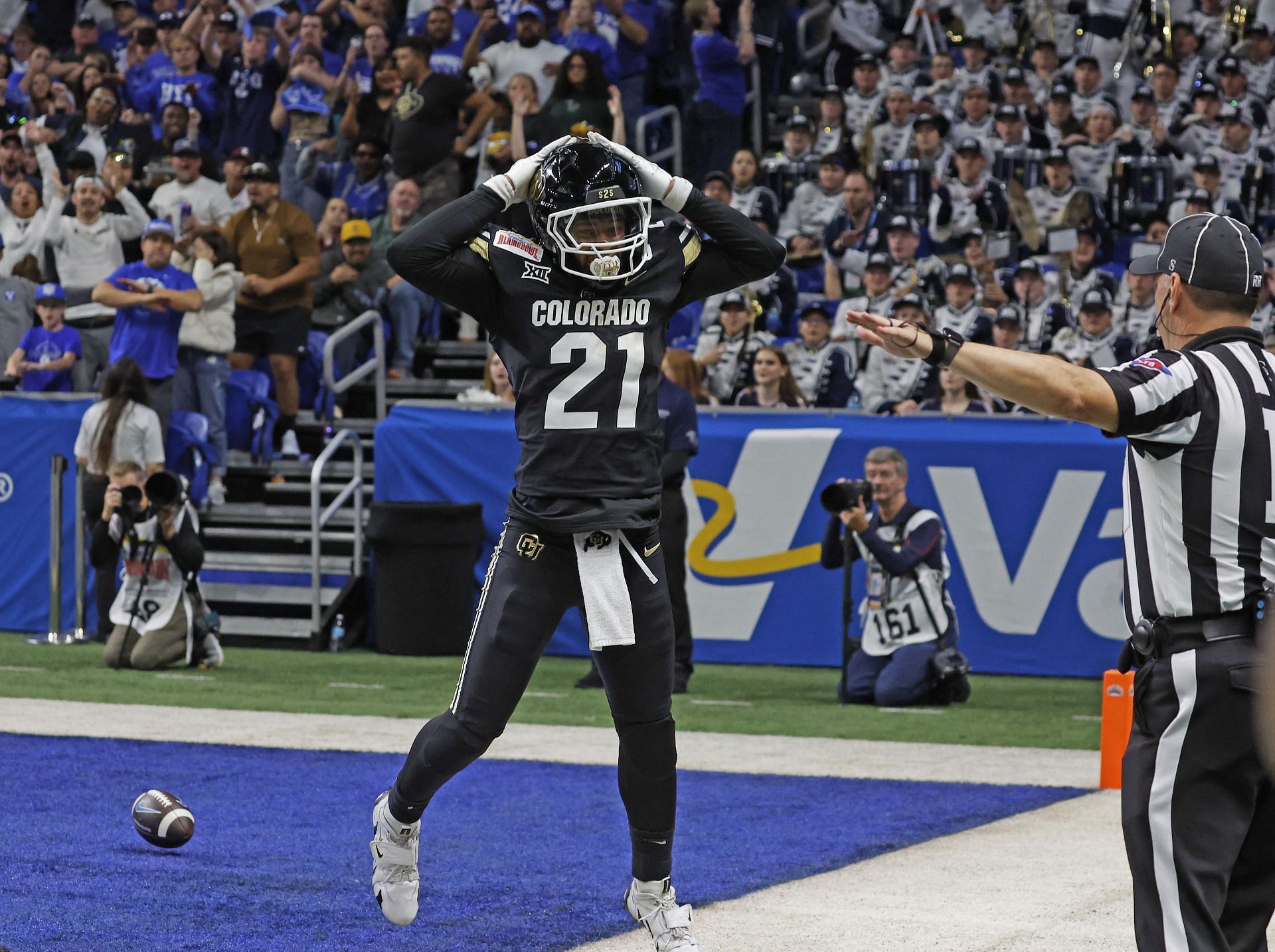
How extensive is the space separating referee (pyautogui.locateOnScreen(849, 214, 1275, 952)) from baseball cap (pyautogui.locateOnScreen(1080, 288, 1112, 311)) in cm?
989

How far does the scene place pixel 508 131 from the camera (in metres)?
17.2

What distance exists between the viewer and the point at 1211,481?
3904mm

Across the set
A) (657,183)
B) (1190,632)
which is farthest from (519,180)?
(1190,632)

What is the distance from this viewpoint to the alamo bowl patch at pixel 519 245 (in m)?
5.23

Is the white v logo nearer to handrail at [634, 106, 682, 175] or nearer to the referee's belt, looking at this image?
handrail at [634, 106, 682, 175]

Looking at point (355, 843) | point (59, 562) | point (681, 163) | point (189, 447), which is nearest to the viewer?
point (355, 843)

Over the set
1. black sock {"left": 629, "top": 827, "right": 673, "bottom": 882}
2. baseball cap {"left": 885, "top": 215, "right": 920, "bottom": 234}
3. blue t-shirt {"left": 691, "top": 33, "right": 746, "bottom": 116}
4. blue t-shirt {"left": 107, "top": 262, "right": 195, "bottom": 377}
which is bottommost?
blue t-shirt {"left": 107, "top": 262, "right": 195, "bottom": 377}

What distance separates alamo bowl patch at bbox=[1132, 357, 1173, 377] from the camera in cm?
385

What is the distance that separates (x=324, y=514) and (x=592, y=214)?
365 inches

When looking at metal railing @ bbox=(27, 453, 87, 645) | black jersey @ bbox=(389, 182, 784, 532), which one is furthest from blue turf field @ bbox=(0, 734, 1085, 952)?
metal railing @ bbox=(27, 453, 87, 645)

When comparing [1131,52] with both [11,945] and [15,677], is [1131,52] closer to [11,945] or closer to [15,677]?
[15,677]

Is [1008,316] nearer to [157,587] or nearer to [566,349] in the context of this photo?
[157,587]

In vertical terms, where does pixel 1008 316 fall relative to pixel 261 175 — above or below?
below

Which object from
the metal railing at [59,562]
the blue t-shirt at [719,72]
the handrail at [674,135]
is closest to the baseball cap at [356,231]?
the handrail at [674,135]
